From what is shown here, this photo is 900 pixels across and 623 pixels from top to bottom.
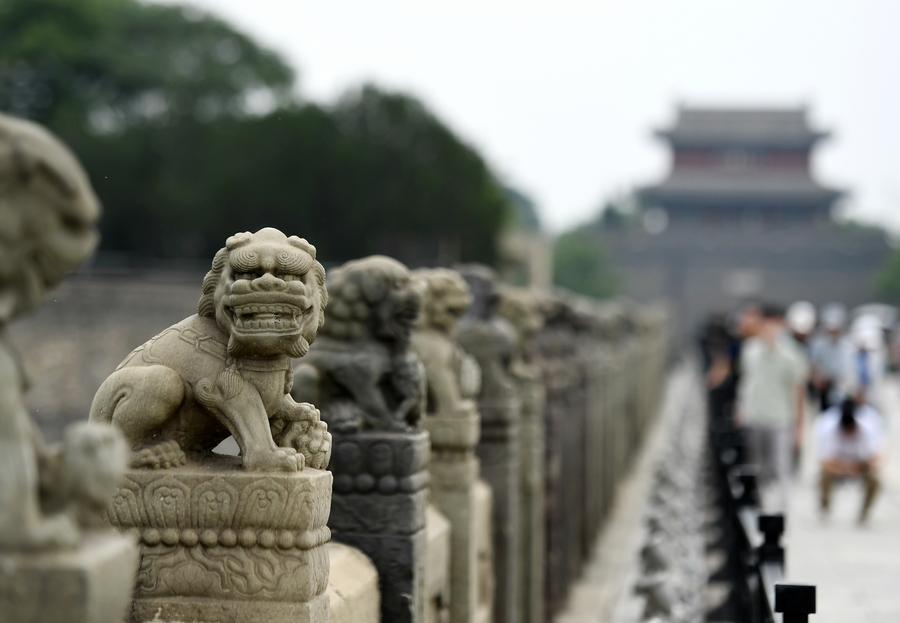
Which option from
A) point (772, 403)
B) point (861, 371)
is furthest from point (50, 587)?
point (861, 371)

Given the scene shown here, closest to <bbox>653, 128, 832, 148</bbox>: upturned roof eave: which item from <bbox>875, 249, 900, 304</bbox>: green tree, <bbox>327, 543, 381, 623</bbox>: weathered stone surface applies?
<bbox>875, 249, 900, 304</bbox>: green tree

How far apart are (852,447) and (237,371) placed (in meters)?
8.90

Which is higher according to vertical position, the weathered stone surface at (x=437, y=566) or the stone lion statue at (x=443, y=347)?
the stone lion statue at (x=443, y=347)

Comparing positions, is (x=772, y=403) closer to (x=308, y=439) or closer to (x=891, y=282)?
(x=308, y=439)

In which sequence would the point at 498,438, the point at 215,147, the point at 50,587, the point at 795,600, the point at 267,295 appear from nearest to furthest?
1. the point at 50,587
2. the point at 267,295
3. the point at 795,600
4. the point at 498,438
5. the point at 215,147

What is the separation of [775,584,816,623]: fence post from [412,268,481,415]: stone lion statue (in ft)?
6.25

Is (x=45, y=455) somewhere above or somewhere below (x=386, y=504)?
above

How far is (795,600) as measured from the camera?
395 cm

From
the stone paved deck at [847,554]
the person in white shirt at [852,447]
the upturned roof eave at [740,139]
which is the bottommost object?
the stone paved deck at [847,554]

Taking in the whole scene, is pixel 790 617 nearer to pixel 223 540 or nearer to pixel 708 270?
pixel 223 540

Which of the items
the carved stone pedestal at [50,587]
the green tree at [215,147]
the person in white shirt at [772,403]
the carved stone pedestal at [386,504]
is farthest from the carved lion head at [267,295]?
the green tree at [215,147]

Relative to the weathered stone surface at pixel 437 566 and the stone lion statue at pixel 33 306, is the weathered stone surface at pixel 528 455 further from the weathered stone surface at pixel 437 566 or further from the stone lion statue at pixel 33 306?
the stone lion statue at pixel 33 306

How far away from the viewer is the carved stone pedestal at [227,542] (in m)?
3.36

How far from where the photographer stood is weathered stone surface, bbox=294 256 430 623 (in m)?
4.49
